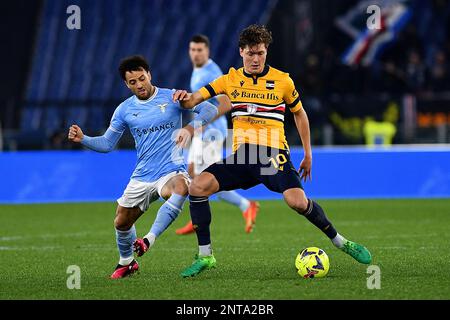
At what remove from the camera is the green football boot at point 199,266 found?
7844 millimetres

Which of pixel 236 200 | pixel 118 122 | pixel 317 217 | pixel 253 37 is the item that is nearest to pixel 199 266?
pixel 317 217

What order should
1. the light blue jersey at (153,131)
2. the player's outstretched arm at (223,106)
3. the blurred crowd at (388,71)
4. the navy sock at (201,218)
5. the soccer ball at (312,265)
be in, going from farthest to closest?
the blurred crowd at (388,71) → the player's outstretched arm at (223,106) → the light blue jersey at (153,131) → the navy sock at (201,218) → the soccer ball at (312,265)

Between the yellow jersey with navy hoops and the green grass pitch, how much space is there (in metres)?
1.07

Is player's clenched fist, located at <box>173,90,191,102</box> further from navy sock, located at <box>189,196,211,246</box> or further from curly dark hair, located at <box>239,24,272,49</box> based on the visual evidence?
navy sock, located at <box>189,196,211,246</box>

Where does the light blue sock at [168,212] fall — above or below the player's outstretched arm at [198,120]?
below

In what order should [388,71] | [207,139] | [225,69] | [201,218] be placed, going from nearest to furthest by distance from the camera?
[201,218], [207,139], [388,71], [225,69]

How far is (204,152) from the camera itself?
1287 centimetres

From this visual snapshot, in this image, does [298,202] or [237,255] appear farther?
[237,255]

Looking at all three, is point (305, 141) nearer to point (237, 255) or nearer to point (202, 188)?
point (202, 188)

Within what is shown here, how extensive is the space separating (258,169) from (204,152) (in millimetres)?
4812

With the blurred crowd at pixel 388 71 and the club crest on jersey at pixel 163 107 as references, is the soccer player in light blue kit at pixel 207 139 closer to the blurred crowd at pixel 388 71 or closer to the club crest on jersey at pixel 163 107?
the club crest on jersey at pixel 163 107

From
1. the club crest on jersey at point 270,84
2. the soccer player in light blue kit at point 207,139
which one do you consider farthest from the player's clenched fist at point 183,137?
the soccer player in light blue kit at point 207,139

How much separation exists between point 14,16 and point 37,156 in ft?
30.0

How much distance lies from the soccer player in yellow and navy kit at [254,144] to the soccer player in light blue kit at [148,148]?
0.24m
